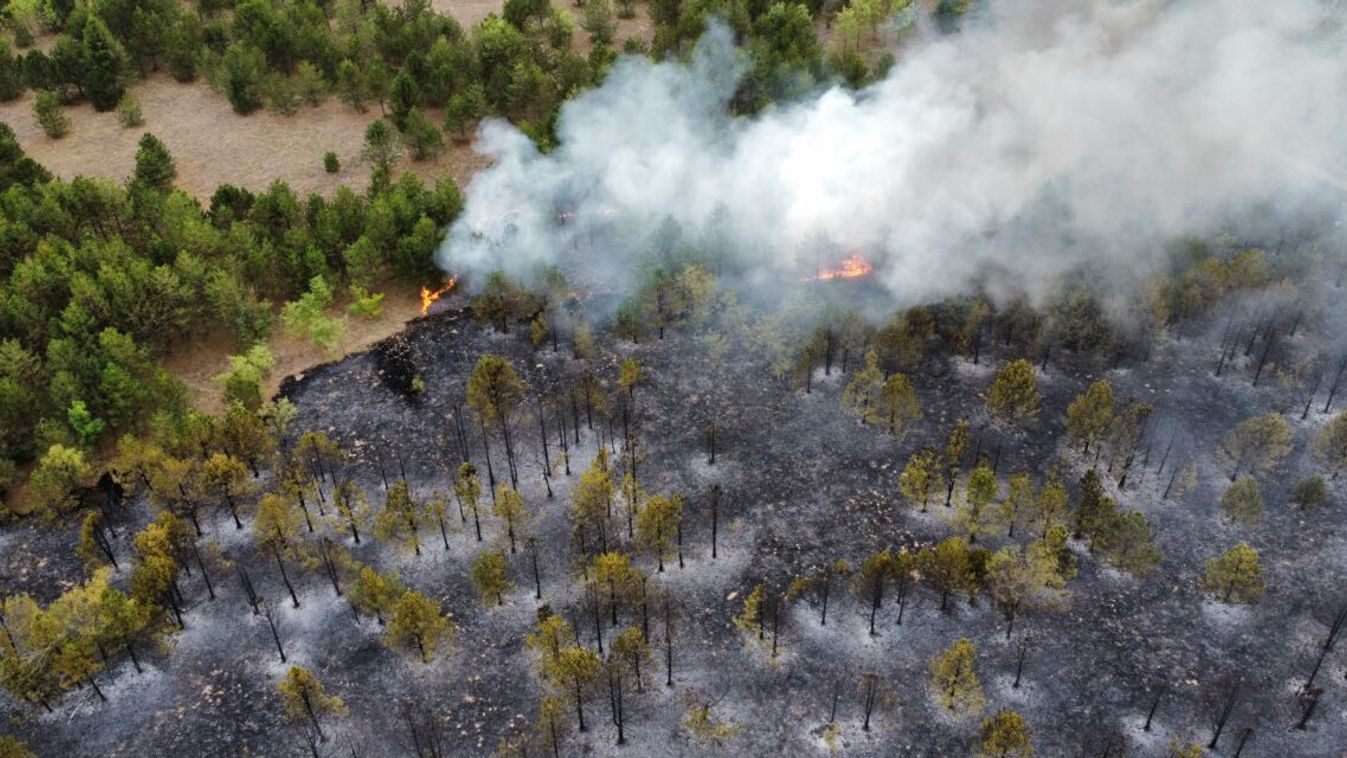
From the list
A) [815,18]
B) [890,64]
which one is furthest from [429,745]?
[815,18]

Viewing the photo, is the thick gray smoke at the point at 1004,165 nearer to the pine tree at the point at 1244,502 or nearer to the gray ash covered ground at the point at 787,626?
the gray ash covered ground at the point at 787,626

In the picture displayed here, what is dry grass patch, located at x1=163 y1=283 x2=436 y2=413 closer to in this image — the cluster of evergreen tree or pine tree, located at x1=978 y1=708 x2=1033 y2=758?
the cluster of evergreen tree

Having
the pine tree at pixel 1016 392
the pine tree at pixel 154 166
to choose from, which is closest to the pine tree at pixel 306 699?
Result: the pine tree at pixel 1016 392

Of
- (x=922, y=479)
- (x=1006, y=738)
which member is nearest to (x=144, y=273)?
(x=922, y=479)

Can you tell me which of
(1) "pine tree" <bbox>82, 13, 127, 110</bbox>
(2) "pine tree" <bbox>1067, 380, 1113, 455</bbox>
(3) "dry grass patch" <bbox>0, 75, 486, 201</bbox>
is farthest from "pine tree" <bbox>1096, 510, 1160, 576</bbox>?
(1) "pine tree" <bbox>82, 13, 127, 110</bbox>

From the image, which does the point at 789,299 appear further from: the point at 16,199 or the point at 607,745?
the point at 16,199
